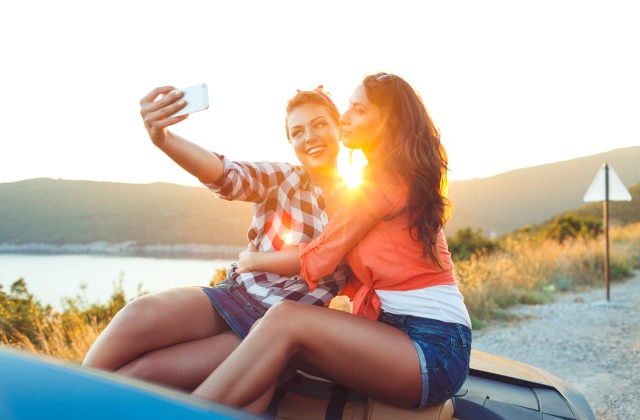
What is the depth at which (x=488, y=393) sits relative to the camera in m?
2.13

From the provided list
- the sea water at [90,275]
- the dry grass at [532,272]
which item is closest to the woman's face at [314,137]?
the sea water at [90,275]

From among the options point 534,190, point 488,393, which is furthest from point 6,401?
point 534,190

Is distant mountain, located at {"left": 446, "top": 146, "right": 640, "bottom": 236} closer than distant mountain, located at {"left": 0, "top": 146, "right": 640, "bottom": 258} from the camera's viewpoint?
No

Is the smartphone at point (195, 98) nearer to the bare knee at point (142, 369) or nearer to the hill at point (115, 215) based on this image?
the bare knee at point (142, 369)

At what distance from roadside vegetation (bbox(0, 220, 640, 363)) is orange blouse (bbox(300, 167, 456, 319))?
3.68m

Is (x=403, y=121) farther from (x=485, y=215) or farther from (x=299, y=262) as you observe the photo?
(x=485, y=215)

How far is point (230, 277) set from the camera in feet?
7.56

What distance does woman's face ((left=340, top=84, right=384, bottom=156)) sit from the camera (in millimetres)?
2135

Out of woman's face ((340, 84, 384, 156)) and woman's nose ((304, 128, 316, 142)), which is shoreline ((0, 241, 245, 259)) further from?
woman's face ((340, 84, 384, 156))

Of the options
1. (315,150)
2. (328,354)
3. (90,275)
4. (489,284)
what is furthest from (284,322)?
(489,284)

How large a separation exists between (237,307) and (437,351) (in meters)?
0.83

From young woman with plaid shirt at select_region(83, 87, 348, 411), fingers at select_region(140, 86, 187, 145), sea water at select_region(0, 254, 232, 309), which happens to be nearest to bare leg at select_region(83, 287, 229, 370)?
young woman with plaid shirt at select_region(83, 87, 348, 411)

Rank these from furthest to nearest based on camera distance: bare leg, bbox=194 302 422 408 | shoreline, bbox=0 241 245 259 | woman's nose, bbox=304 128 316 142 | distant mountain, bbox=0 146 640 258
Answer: shoreline, bbox=0 241 245 259
distant mountain, bbox=0 146 640 258
woman's nose, bbox=304 128 316 142
bare leg, bbox=194 302 422 408

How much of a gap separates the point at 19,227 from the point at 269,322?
4.62 metres
